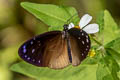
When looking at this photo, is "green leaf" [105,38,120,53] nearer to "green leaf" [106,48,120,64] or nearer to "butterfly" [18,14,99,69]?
"green leaf" [106,48,120,64]

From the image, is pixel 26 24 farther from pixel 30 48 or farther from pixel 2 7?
pixel 30 48

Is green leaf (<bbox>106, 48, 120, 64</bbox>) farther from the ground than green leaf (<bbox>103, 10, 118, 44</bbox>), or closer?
closer

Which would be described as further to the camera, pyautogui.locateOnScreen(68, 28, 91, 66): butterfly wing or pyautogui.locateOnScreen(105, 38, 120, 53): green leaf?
pyautogui.locateOnScreen(105, 38, 120, 53): green leaf

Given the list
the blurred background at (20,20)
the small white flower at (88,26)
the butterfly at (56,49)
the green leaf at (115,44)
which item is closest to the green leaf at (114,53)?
the green leaf at (115,44)

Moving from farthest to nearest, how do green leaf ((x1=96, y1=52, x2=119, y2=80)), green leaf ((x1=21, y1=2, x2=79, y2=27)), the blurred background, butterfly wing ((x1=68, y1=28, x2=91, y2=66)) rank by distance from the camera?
the blurred background
green leaf ((x1=21, y1=2, x2=79, y2=27))
green leaf ((x1=96, y1=52, x2=119, y2=80))
butterfly wing ((x1=68, y1=28, x2=91, y2=66))

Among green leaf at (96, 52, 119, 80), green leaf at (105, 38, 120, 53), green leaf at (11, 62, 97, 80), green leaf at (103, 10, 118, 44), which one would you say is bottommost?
green leaf at (11, 62, 97, 80)

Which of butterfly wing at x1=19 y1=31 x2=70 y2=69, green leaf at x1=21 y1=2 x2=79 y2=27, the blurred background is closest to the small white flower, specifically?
green leaf at x1=21 y1=2 x2=79 y2=27

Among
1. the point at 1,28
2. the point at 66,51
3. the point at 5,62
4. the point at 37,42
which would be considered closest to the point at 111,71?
the point at 66,51

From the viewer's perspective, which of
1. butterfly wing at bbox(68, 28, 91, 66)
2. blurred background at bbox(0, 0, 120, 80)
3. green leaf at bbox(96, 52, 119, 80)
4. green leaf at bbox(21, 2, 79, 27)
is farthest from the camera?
blurred background at bbox(0, 0, 120, 80)
